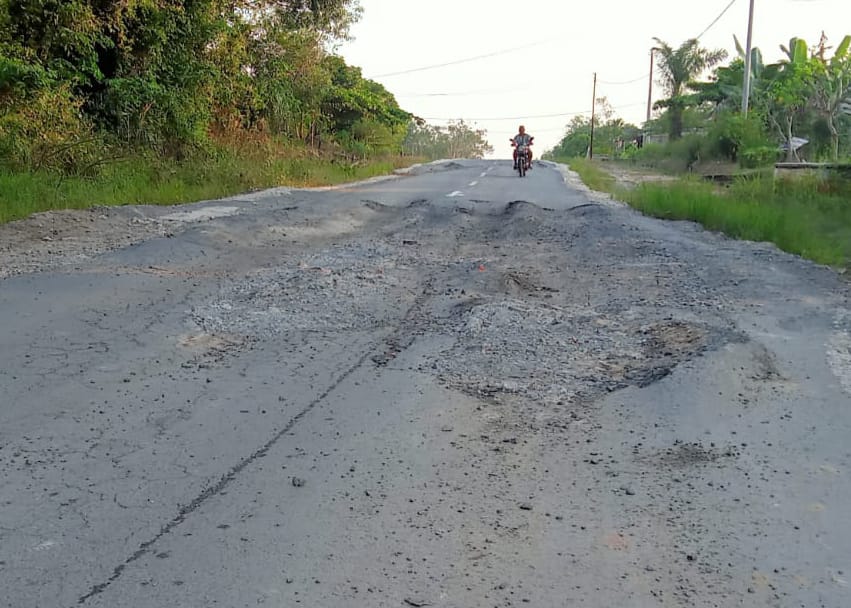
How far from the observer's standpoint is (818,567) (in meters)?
2.65

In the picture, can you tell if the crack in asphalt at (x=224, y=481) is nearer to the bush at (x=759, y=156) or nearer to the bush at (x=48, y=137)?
the bush at (x=48, y=137)

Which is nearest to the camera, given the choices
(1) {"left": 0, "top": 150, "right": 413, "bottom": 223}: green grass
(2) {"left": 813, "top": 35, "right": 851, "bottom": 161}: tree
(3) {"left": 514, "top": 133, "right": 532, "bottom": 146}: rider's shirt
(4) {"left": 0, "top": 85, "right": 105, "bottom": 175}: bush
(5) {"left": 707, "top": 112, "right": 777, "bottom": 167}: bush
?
(1) {"left": 0, "top": 150, "right": 413, "bottom": 223}: green grass

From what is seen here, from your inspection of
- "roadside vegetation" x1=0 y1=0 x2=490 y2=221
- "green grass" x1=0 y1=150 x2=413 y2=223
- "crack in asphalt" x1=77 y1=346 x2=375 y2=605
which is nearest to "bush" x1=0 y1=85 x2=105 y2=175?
"roadside vegetation" x1=0 y1=0 x2=490 y2=221

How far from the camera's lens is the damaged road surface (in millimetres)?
2613

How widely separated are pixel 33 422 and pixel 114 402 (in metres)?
0.42

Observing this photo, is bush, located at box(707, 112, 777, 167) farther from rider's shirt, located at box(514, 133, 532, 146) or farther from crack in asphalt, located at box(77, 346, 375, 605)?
crack in asphalt, located at box(77, 346, 375, 605)

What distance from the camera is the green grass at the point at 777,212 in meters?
9.01

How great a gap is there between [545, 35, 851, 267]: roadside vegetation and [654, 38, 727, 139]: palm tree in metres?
0.06

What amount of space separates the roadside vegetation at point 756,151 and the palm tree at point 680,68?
0.19ft

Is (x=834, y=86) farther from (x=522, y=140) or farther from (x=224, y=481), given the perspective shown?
(x=224, y=481)

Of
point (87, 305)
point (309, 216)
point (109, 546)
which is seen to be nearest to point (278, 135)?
point (309, 216)

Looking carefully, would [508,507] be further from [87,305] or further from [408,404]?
[87,305]

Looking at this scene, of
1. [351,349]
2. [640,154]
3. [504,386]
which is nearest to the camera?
[504,386]

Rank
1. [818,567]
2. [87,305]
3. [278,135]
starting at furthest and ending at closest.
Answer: [278,135]
[87,305]
[818,567]
